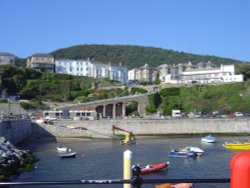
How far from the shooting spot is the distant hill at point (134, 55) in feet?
598

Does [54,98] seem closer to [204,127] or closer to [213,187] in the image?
[204,127]

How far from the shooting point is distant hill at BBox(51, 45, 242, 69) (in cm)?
18225

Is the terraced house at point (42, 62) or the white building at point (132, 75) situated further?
the white building at point (132, 75)

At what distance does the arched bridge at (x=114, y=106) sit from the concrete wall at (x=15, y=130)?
18984mm

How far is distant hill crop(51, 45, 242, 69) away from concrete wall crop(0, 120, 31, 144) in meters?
127

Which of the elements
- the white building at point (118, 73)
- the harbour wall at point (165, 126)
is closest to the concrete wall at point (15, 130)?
the harbour wall at point (165, 126)

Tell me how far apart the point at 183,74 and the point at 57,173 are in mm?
88661

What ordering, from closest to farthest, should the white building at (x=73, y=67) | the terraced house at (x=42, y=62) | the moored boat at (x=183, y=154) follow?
the moored boat at (x=183, y=154)
the terraced house at (x=42, y=62)
the white building at (x=73, y=67)

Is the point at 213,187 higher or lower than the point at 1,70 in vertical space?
lower

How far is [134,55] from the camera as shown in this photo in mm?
191875

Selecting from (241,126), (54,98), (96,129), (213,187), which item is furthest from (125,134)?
(213,187)

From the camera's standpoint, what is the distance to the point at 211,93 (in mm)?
83500

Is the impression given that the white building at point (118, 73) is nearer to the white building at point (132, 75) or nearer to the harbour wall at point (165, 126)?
the white building at point (132, 75)

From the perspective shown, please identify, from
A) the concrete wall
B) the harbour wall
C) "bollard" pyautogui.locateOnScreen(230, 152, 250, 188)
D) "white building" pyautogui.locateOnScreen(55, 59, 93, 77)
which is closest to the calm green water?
the concrete wall
